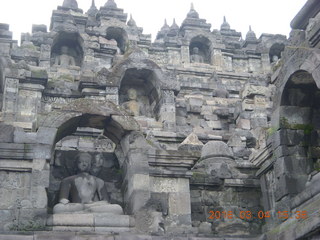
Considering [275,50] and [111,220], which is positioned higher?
[275,50]

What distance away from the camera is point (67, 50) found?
30.0 metres

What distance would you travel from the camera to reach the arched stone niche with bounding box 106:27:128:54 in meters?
32.7

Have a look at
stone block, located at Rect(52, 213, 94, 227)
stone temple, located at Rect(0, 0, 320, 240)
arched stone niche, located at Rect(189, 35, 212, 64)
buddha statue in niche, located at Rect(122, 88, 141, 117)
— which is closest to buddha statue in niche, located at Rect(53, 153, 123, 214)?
stone temple, located at Rect(0, 0, 320, 240)

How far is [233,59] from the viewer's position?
113 ft

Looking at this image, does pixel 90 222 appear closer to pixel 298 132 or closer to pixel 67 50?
pixel 298 132

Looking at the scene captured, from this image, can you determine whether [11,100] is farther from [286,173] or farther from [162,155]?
[286,173]

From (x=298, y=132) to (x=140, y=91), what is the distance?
9.06 m

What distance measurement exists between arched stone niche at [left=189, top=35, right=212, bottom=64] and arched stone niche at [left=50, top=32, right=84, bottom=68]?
23.0 ft

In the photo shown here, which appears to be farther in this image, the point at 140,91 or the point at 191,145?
the point at 140,91

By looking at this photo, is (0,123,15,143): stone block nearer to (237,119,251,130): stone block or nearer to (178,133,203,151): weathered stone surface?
(178,133,203,151): weathered stone surface

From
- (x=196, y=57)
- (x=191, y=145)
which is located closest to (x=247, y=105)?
(x=191, y=145)

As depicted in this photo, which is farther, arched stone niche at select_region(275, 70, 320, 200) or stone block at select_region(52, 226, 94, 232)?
arched stone niche at select_region(275, 70, 320, 200)

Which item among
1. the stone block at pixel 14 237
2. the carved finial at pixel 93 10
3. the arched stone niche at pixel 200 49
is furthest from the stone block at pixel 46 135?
the carved finial at pixel 93 10

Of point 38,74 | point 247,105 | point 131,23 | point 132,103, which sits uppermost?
point 131,23
